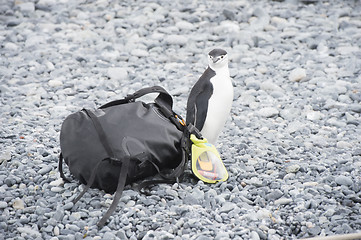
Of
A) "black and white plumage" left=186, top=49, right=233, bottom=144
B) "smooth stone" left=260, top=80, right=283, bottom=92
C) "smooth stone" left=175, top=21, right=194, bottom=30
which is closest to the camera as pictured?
"black and white plumage" left=186, top=49, right=233, bottom=144

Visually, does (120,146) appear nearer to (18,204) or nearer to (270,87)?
(18,204)

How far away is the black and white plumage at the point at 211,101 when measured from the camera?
3319mm

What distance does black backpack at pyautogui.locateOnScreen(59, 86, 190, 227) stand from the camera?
2748 millimetres

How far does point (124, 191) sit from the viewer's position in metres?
2.84

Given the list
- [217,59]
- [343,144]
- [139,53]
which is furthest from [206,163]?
[139,53]

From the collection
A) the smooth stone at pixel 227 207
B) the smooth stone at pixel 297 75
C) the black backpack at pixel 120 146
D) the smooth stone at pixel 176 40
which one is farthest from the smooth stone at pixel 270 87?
the smooth stone at pixel 227 207

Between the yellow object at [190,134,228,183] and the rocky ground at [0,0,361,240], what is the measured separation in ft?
0.22

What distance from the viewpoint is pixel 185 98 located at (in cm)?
453

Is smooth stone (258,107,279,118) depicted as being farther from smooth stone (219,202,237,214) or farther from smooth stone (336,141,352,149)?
smooth stone (219,202,237,214)

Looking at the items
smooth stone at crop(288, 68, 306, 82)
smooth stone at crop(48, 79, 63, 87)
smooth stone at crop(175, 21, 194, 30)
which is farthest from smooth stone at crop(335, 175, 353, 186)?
smooth stone at crop(175, 21, 194, 30)

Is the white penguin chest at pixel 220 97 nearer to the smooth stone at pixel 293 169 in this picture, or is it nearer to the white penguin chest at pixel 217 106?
the white penguin chest at pixel 217 106

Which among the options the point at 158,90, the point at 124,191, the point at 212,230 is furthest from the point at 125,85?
the point at 212,230

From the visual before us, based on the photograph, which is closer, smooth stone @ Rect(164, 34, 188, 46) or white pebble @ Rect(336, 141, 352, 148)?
white pebble @ Rect(336, 141, 352, 148)

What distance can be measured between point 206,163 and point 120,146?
1.81 feet
